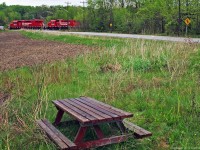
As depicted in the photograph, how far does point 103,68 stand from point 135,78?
2.03 metres

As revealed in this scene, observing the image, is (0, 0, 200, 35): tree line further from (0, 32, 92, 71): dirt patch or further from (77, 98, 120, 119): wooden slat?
(77, 98, 120, 119): wooden slat

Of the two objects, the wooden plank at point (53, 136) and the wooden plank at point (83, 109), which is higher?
the wooden plank at point (83, 109)

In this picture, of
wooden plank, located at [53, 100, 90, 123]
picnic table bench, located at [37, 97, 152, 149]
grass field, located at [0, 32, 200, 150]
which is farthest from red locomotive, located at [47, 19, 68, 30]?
picnic table bench, located at [37, 97, 152, 149]

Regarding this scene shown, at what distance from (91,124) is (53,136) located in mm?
586

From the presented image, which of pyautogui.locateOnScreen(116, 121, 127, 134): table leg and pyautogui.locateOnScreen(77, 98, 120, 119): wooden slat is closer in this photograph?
pyautogui.locateOnScreen(77, 98, 120, 119): wooden slat

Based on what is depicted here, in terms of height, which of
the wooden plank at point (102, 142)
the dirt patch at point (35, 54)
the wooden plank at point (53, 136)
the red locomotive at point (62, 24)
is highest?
the red locomotive at point (62, 24)

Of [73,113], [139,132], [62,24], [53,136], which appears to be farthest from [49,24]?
[139,132]

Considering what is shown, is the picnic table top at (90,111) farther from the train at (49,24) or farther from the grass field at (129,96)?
the train at (49,24)

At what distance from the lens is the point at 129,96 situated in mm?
6988

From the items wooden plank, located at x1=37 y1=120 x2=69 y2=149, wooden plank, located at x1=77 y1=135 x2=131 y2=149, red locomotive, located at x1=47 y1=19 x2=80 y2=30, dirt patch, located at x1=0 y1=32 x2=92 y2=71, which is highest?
red locomotive, located at x1=47 y1=19 x2=80 y2=30

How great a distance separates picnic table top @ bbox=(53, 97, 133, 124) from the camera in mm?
4379

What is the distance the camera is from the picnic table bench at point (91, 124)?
4.33 meters

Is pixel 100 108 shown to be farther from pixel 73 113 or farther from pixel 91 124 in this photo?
pixel 91 124

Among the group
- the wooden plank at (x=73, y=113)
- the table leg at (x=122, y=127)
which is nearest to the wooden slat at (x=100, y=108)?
the table leg at (x=122, y=127)
